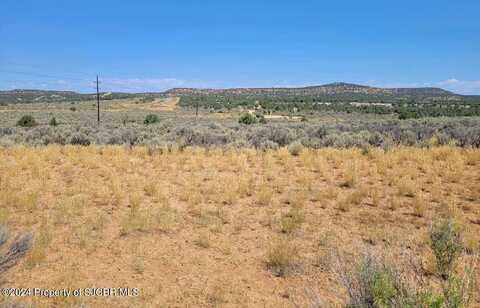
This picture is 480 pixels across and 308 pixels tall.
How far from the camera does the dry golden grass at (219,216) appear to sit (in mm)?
5332

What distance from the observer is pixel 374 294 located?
3.44 meters

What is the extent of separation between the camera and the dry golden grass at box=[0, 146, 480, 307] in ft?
17.5

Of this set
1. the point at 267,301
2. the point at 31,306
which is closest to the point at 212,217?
the point at 267,301

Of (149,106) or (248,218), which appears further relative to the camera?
(149,106)

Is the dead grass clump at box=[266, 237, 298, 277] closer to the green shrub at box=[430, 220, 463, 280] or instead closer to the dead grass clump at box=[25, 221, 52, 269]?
the green shrub at box=[430, 220, 463, 280]

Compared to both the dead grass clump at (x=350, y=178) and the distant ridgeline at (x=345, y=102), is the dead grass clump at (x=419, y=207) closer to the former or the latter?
the dead grass clump at (x=350, y=178)

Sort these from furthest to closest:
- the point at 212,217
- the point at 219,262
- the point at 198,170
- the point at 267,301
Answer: the point at 198,170, the point at 212,217, the point at 219,262, the point at 267,301

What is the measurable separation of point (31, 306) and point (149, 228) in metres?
3.02

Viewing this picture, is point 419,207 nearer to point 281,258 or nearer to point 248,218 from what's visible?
point 248,218

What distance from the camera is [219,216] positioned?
7.99m

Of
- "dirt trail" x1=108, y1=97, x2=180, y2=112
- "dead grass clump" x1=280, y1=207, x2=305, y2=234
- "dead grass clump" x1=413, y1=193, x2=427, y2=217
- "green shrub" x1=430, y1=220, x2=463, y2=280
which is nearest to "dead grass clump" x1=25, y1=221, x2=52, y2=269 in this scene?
"dead grass clump" x1=280, y1=207, x2=305, y2=234

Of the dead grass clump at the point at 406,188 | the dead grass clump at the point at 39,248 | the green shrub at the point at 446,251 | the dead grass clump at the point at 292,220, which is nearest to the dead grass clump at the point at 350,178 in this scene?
the dead grass clump at the point at 406,188

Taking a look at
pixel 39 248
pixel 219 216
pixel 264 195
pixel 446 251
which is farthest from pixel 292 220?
pixel 39 248

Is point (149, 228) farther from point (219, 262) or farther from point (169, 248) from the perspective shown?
point (219, 262)
